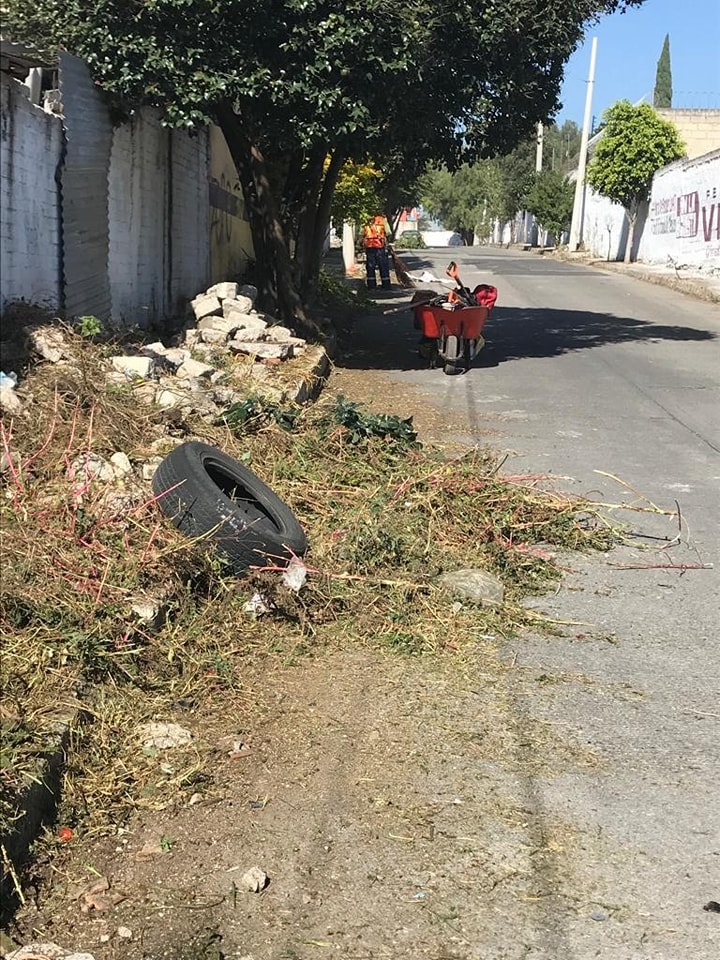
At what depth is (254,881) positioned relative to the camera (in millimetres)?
3027

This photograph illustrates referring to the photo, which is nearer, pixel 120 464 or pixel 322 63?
pixel 120 464

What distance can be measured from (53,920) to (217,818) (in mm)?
654

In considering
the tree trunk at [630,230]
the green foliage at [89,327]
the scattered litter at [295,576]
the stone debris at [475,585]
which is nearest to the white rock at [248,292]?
the green foliage at [89,327]

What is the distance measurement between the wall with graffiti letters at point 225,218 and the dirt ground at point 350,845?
13.4 m

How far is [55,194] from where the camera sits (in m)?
9.32

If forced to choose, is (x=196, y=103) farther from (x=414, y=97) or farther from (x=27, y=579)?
(x=27, y=579)

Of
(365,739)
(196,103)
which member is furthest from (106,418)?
(196,103)

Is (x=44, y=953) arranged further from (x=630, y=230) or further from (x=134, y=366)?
(x=630, y=230)

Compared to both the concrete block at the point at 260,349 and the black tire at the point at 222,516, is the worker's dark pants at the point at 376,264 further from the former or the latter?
the black tire at the point at 222,516

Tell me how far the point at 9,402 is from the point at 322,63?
5.70 m

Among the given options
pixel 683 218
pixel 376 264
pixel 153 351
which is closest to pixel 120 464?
pixel 153 351

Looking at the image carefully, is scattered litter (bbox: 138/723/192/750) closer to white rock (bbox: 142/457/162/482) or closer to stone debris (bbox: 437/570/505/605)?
stone debris (bbox: 437/570/505/605)

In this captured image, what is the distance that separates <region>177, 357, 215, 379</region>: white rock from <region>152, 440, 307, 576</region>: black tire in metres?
2.96

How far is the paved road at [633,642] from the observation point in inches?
120
